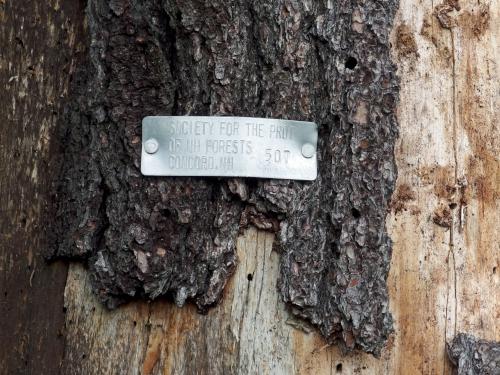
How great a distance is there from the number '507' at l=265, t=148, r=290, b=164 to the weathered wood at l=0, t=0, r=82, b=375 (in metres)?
0.58

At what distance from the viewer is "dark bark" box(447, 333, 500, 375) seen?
1.79 meters

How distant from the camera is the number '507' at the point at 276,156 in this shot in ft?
5.88

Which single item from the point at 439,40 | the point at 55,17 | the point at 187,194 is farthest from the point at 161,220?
the point at 439,40

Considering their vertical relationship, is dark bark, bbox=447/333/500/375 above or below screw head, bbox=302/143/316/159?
below

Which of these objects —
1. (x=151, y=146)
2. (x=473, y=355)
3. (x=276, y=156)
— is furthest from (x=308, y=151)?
(x=473, y=355)

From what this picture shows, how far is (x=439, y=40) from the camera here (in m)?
1.91

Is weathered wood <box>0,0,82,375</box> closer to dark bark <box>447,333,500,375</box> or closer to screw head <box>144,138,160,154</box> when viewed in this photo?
screw head <box>144,138,160,154</box>

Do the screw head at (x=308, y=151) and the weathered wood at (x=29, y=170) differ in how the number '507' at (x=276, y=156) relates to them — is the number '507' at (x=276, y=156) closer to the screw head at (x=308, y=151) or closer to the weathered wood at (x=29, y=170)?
the screw head at (x=308, y=151)

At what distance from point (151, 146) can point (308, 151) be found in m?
0.38

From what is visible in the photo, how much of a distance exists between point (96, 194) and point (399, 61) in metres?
0.83

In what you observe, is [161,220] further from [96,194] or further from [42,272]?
[42,272]

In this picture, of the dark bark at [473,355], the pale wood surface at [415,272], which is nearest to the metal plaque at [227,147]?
the pale wood surface at [415,272]

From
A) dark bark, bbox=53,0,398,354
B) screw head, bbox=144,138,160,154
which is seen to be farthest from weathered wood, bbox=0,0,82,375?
screw head, bbox=144,138,160,154

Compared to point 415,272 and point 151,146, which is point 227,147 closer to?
point 151,146
